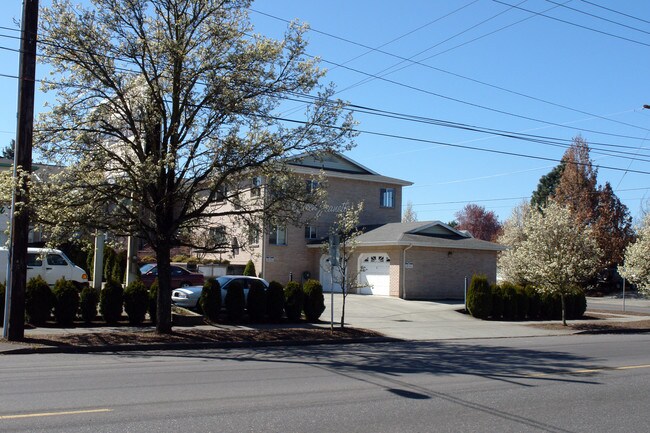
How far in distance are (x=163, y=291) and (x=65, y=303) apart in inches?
127

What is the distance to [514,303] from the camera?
88.4 feet

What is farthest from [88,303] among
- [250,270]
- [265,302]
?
[250,270]

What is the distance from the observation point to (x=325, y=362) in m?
12.9

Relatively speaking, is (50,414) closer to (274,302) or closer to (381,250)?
(274,302)

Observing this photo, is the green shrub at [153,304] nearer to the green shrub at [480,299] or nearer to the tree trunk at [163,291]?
the tree trunk at [163,291]

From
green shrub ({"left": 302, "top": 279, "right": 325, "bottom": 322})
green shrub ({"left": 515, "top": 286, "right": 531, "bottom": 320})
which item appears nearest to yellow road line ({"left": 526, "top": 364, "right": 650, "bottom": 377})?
green shrub ({"left": 302, "top": 279, "right": 325, "bottom": 322})

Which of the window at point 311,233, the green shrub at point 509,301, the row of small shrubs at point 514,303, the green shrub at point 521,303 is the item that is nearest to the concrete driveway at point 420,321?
the row of small shrubs at point 514,303

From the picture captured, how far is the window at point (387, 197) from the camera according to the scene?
41.8 meters

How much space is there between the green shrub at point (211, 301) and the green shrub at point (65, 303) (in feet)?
12.6

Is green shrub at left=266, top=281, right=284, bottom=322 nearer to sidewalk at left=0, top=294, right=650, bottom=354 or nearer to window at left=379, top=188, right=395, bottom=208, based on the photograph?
sidewalk at left=0, top=294, right=650, bottom=354

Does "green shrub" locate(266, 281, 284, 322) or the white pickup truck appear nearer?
"green shrub" locate(266, 281, 284, 322)

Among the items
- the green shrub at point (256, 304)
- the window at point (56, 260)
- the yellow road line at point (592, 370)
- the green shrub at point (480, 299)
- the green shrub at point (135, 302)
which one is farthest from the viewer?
the green shrub at point (480, 299)

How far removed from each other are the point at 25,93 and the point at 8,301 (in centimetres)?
497

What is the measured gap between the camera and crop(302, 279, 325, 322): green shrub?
70.6ft
